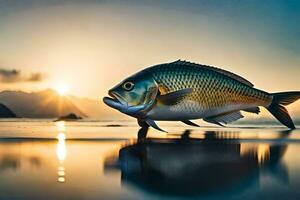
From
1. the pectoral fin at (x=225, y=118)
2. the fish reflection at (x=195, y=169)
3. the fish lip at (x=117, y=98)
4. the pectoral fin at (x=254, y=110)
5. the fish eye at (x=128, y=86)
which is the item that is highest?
the fish eye at (x=128, y=86)

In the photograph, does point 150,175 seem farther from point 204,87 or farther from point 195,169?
point 204,87

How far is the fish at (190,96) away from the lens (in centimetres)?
709

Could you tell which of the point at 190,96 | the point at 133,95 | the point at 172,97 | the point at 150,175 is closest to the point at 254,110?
the point at 190,96

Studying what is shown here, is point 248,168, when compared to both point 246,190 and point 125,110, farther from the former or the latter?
point 125,110

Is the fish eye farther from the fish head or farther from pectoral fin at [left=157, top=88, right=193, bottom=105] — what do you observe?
pectoral fin at [left=157, top=88, right=193, bottom=105]

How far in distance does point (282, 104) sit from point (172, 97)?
2.40 m

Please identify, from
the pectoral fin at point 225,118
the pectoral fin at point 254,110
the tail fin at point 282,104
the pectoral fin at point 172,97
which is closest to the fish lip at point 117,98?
the pectoral fin at point 172,97

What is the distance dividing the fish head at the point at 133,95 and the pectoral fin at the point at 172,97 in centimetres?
15

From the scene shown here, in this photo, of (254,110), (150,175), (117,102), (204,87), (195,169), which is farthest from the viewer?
(254,110)

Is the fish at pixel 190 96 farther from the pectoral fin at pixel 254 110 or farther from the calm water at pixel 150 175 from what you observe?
the calm water at pixel 150 175

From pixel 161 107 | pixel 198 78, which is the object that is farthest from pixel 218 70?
pixel 161 107

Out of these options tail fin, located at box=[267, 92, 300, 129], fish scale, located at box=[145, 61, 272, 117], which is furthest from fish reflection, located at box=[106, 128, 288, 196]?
tail fin, located at box=[267, 92, 300, 129]

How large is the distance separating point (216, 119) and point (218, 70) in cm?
102

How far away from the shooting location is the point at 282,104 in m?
7.86
